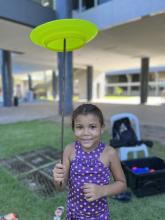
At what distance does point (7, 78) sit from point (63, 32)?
11420 mm

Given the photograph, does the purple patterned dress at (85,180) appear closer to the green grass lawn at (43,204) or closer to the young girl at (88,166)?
the young girl at (88,166)

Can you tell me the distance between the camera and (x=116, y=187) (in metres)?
1.19

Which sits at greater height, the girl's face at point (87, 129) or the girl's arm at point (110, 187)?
the girl's face at point (87, 129)

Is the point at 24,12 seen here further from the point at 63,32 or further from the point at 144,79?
the point at 144,79

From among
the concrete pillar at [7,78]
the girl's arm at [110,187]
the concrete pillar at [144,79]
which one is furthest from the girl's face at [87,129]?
the concrete pillar at [144,79]

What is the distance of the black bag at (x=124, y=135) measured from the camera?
3053 millimetres

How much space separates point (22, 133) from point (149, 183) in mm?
3816

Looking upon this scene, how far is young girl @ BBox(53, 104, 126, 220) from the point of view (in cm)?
118

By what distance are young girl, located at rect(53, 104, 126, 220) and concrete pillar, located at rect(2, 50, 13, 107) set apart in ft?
37.4

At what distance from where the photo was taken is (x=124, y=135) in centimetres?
328

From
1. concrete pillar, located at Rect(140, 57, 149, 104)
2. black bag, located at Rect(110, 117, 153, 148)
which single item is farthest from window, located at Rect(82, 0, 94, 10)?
concrete pillar, located at Rect(140, 57, 149, 104)

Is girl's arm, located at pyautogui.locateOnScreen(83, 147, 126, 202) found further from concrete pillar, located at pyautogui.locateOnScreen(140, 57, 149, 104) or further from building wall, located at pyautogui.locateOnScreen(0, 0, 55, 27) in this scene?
→ concrete pillar, located at pyautogui.locateOnScreen(140, 57, 149, 104)

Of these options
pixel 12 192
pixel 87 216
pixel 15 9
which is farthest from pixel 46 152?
pixel 15 9

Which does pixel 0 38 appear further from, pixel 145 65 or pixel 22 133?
pixel 145 65
